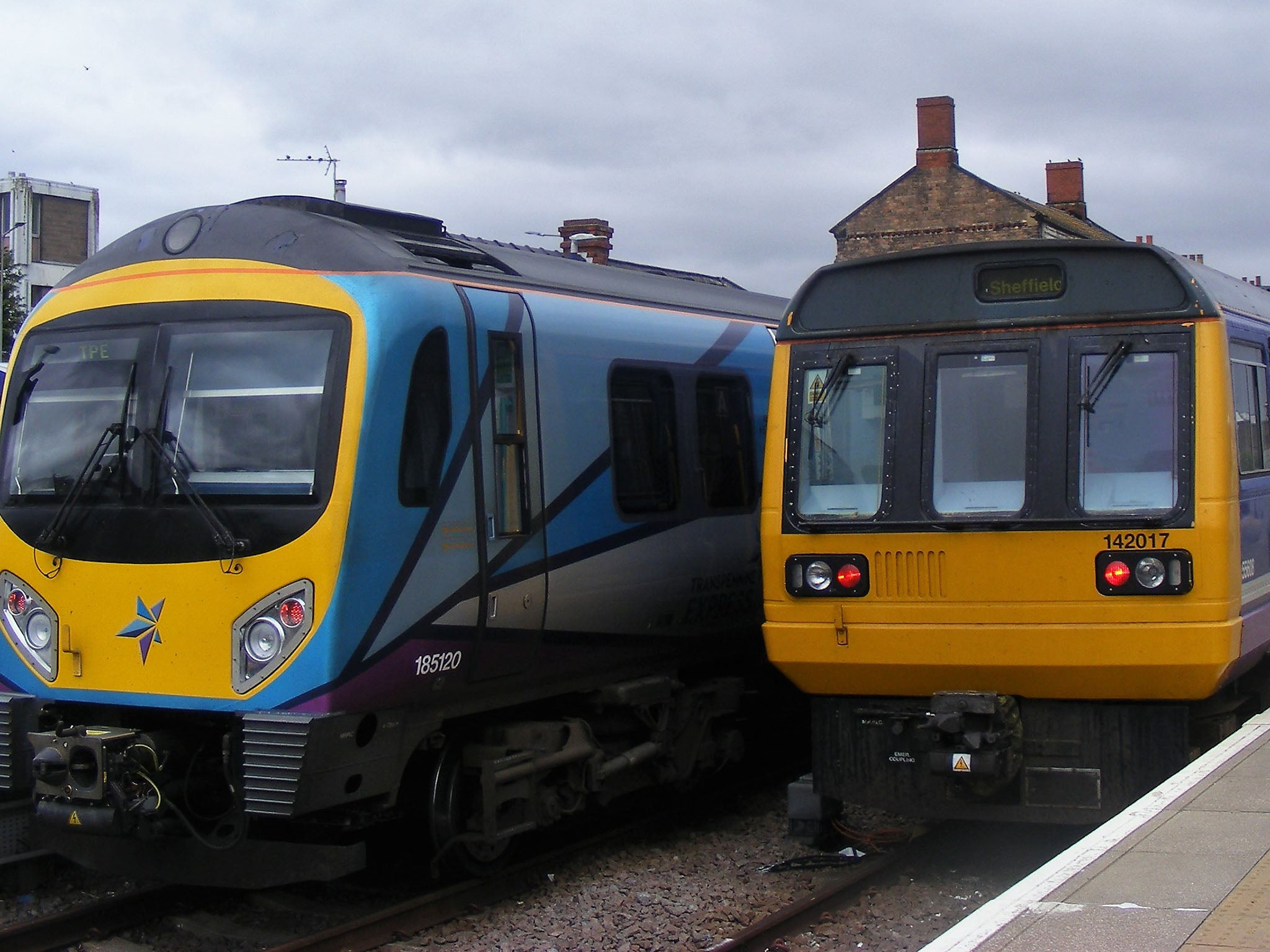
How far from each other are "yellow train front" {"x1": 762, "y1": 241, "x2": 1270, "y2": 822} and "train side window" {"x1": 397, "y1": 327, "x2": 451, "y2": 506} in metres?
1.64

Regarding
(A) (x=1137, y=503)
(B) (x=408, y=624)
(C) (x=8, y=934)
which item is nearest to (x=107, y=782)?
(C) (x=8, y=934)

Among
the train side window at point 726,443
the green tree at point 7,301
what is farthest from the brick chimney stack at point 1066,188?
the train side window at point 726,443

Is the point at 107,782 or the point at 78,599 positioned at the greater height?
the point at 78,599

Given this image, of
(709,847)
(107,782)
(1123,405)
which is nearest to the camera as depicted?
(107,782)

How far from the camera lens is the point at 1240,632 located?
22.3ft

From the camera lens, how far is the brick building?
117ft

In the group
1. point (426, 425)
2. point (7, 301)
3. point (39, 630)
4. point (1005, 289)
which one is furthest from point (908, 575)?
point (7, 301)

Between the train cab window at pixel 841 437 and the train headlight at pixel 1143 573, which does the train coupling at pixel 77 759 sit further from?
the train headlight at pixel 1143 573

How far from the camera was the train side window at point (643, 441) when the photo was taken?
27.1ft

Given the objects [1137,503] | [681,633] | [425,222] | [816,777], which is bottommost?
[816,777]

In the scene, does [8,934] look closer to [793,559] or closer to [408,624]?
[408,624]

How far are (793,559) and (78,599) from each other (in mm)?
3322

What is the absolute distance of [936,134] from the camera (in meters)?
37.2

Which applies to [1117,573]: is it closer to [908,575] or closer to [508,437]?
[908,575]
